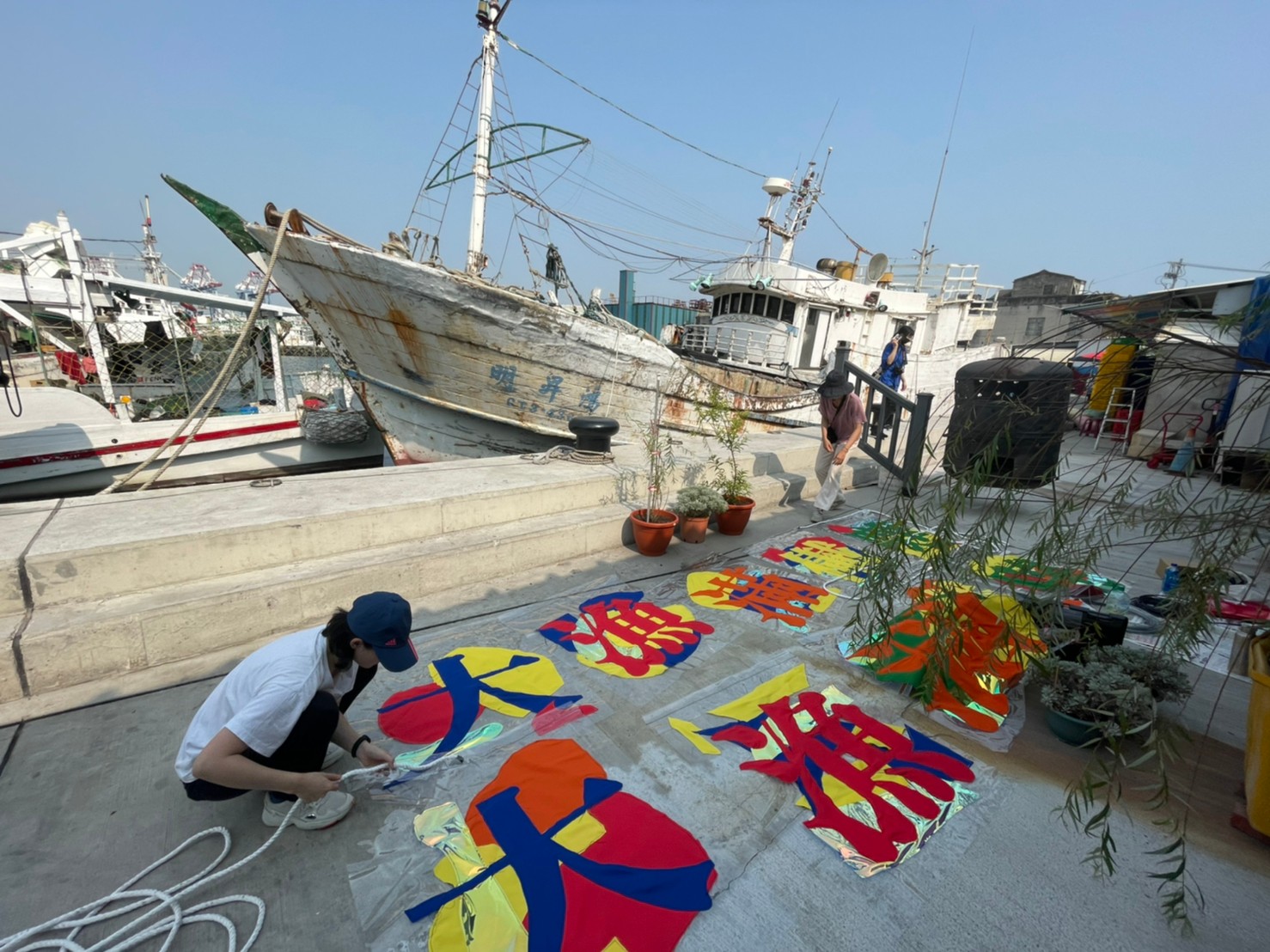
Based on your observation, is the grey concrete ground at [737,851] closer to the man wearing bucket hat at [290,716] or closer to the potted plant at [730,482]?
the man wearing bucket hat at [290,716]

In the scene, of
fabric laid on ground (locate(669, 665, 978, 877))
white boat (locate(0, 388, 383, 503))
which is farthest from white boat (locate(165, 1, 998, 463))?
fabric laid on ground (locate(669, 665, 978, 877))

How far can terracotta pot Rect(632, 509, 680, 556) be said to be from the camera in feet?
15.0

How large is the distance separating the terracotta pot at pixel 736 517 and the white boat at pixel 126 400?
219 inches

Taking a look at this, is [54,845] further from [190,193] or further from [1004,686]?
[190,193]

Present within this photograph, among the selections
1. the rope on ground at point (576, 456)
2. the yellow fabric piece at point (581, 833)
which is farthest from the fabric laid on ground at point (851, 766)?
the rope on ground at point (576, 456)

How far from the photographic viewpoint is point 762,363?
40.9 ft

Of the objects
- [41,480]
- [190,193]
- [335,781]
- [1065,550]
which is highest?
[190,193]

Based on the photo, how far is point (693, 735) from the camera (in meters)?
2.52

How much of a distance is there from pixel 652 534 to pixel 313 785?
10.0 ft

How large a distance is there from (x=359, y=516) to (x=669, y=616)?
7.13 feet

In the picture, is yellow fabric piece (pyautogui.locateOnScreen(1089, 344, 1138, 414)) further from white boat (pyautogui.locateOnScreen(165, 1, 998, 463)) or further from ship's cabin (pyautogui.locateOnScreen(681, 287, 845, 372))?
ship's cabin (pyautogui.locateOnScreen(681, 287, 845, 372))

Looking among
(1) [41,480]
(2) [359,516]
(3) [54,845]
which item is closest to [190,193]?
(1) [41,480]

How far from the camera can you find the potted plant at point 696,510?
489 centimetres

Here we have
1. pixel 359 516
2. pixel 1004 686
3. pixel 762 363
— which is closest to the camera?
pixel 1004 686
